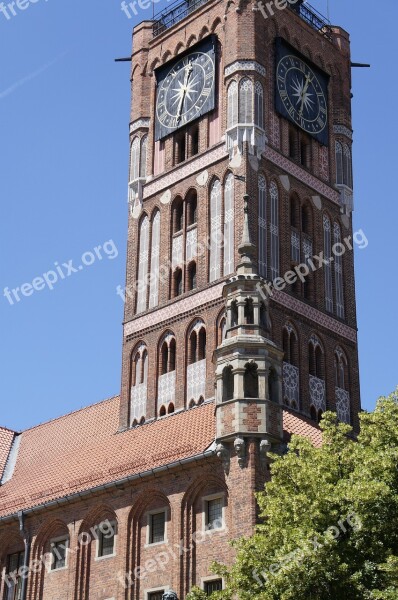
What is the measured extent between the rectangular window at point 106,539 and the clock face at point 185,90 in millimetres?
20701

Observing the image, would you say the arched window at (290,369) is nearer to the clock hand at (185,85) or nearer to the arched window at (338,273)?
the arched window at (338,273)

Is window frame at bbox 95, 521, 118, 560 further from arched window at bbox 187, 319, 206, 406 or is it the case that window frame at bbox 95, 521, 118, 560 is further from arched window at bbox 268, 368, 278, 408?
arched window at bbox 268, 368, 278, 408

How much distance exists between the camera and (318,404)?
47.1 meters

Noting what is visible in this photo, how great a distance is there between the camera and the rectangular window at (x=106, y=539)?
40.1 m

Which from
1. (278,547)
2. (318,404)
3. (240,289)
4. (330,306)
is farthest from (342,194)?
(278,547)

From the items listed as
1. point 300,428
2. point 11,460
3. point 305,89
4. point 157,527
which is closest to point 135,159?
point 305,89

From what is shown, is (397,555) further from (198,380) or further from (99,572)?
(198,380)

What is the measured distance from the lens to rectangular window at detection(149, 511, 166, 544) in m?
38.7

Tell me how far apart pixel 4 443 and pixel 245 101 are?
1999 centimetres

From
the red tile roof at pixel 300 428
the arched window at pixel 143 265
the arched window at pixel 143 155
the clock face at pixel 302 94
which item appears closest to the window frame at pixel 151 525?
the red tile roof at pixel 300 428

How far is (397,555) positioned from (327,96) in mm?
32101

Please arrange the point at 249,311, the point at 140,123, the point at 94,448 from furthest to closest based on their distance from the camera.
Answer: the point at 140,123, the point at 94,448, the point at 249,311

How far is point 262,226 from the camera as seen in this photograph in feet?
159

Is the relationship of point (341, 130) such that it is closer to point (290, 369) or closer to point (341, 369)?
point (341, 369)
